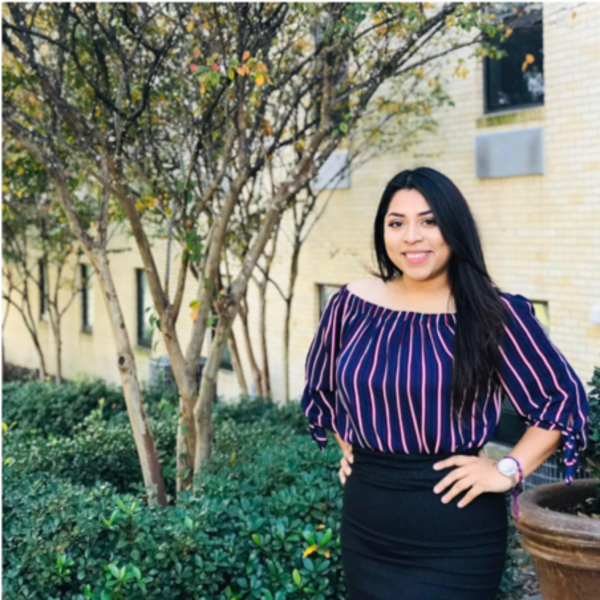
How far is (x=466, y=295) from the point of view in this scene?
275cm

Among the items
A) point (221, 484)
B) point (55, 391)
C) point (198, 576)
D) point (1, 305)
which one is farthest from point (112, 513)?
point (1, 305)

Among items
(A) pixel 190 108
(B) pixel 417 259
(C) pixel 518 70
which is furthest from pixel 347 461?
(C) pixel 518 70

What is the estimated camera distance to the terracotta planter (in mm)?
3455

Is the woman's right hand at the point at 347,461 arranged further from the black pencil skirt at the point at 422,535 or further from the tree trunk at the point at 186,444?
the tree trunk at the point at 186,444

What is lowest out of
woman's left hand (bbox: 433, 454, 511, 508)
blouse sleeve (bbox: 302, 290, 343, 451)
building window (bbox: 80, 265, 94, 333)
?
building window (bbox: 80, 265, 94, 333)

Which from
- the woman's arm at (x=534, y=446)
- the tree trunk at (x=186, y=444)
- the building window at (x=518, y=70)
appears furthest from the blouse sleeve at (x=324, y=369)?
the building window at (x=518, y=70)

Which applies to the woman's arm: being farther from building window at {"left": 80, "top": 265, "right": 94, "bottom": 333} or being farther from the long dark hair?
building window at {"left": 80, "top": 265, "right": 94, "bottom": 333}

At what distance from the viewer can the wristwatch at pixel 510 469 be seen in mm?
2695

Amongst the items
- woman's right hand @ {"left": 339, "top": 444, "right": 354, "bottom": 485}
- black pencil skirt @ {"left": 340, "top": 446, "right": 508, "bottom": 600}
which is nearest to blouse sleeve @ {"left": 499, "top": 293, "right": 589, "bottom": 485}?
black pencil skirt @ {"left": 340, "top": 446, "right": 508, "bottom": 600}

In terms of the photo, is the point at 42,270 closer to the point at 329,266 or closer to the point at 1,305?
the point at 1,305

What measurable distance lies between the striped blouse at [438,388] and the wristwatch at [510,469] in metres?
0.09

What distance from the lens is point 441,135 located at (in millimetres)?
9703

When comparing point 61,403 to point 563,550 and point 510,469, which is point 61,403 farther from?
point 510,469

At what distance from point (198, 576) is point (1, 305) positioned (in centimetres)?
2082
